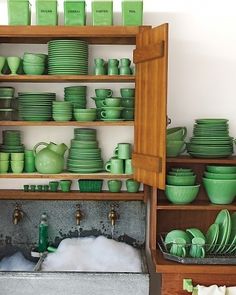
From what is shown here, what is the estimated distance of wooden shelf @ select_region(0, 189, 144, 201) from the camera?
2.59 meters

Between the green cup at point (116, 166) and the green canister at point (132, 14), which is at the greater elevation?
the green canister at point (132, 14)

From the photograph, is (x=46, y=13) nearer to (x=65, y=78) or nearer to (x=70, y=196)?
(x=65, y=78)

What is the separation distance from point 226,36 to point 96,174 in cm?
106

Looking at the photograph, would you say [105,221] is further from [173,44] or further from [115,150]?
[173,44]

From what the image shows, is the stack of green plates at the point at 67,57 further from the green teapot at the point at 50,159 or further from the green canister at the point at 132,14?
the green teapot at the point at 50,159

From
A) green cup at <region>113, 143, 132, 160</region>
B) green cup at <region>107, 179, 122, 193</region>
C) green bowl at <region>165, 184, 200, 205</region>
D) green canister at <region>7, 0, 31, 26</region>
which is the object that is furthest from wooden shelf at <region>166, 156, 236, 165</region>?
green canister at <region>7, 0, 31, 26</region>

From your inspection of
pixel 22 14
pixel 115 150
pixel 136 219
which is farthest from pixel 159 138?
pixel 22 14

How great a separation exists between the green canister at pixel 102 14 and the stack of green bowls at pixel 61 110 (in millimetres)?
447

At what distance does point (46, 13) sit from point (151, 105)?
750 mm

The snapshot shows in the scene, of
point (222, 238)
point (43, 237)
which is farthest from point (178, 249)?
point (43, 237)

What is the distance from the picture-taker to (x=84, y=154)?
2.53 metres

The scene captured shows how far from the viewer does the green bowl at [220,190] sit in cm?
238

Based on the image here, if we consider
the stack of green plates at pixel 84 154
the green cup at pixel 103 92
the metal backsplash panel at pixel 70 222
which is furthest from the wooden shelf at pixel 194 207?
the green cup at pixel 103 92

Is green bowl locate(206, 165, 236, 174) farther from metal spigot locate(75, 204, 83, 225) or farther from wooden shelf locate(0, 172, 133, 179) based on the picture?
metal spigot locate(75, 204, 83, 225)
